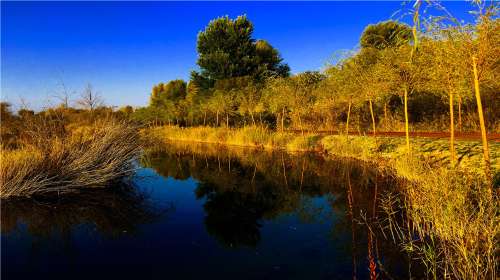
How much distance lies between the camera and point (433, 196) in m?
6.62

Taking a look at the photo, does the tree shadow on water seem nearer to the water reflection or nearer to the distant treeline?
the water reflection

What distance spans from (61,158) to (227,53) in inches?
1333

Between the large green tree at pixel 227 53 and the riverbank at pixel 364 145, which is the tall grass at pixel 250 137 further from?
the large green tree at pixel 227 53

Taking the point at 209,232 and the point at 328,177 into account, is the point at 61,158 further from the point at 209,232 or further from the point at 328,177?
the point at 328,177

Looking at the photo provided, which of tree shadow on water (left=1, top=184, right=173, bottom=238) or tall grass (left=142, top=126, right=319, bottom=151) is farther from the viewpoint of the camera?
tall grass (left=142, top=126, right=319, bottom=151)

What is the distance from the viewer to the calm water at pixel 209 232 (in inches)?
242

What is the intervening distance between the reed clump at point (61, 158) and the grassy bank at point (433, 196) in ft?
12.2

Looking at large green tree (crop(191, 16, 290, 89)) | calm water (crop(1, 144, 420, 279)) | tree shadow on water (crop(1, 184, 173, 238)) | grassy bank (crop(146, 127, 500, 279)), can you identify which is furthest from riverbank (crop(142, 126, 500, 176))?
large green tree (crop(191, 16, 290, 89))

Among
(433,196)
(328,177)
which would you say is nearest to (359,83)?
(328,177)

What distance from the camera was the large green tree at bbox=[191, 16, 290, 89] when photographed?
4233 cm

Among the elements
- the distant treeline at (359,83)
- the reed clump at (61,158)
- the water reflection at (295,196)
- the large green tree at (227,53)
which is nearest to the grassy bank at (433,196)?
the water reflection at (295,196)

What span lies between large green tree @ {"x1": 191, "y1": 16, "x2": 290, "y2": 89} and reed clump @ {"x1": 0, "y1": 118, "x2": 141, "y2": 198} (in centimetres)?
3026

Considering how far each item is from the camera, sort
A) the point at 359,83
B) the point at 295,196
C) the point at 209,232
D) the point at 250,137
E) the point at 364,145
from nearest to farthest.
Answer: the point at 209,232 → the point at 295,196 → the point at 359,83 → the point at 364,145 → the point at 250,137

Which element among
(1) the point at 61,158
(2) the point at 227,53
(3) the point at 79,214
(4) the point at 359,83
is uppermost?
(2) the point at 227,53
